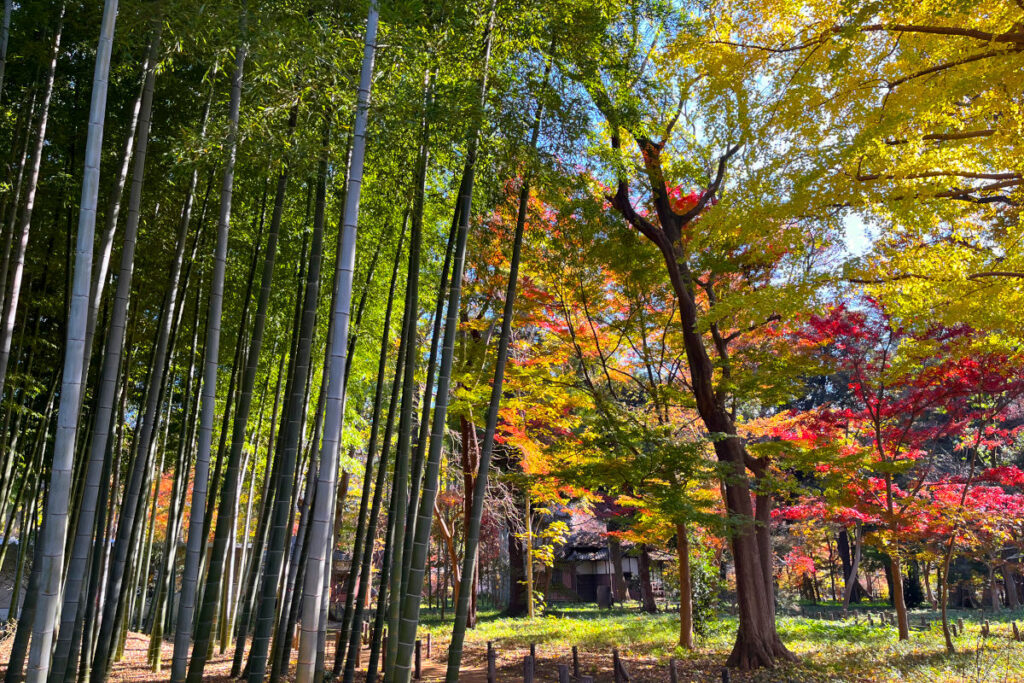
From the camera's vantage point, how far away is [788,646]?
353 inches

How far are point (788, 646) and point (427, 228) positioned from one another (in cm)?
741

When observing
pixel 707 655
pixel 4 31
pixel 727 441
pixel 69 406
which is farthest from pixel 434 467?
pixel 707 655

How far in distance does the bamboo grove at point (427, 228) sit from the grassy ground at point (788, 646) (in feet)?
2.23

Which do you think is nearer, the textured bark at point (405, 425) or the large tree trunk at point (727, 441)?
the textured bark at point (405, 425)

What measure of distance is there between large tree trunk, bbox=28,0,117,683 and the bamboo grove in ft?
0.06

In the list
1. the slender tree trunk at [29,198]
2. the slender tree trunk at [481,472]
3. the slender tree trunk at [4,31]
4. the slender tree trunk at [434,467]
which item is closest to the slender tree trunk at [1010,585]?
the slender tree trunk at [481,472]

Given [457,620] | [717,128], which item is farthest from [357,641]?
[717,128]

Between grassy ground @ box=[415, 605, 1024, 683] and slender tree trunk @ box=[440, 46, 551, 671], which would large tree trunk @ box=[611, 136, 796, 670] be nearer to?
grassy ground @ box=[415, 605, 1024, 683]

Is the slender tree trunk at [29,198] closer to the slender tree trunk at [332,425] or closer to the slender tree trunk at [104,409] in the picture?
the slender tree trunk at [104,409]

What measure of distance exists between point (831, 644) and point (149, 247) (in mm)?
9550

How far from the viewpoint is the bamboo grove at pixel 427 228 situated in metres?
3.88

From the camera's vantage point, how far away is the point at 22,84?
5.05 m

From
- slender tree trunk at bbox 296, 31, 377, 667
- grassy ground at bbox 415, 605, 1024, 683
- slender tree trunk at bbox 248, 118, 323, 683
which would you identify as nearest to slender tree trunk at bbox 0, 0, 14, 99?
slender tree trunk at bbox 248, 118, 323, 683

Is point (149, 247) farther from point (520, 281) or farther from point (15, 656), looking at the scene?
point (520, 281)
